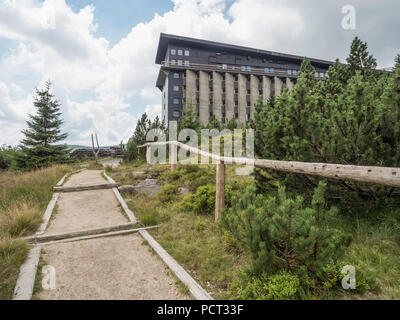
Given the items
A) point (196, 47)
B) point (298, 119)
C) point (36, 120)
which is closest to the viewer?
point (298, 119)

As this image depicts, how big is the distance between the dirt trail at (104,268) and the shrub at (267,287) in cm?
71

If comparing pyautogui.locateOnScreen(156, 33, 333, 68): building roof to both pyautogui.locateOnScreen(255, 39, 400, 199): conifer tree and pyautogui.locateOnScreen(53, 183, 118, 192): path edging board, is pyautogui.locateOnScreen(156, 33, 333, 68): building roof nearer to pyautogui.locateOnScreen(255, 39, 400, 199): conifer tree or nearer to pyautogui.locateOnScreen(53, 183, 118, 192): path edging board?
pyautogui.locateOnScreen(53, 183, 118, 192): path edging board

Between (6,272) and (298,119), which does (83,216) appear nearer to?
(6,272)

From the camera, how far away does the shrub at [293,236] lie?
2115 mm

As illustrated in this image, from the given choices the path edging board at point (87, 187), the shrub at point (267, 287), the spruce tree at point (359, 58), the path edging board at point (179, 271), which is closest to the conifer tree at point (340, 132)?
the shrub at point (267, 287)

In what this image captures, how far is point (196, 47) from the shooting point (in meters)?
42.2

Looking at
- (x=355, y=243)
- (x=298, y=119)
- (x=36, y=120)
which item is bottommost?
(x=355, y=243)

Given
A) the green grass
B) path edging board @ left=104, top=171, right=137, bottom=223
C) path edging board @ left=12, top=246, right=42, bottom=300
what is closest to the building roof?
path edging board @ left=104, top=171, right=137, bottom=223

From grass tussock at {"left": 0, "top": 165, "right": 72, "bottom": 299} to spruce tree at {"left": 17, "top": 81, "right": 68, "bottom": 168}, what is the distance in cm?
1337

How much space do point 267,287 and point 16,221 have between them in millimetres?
4755

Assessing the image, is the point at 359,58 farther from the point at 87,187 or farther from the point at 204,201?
the point at 87,187
